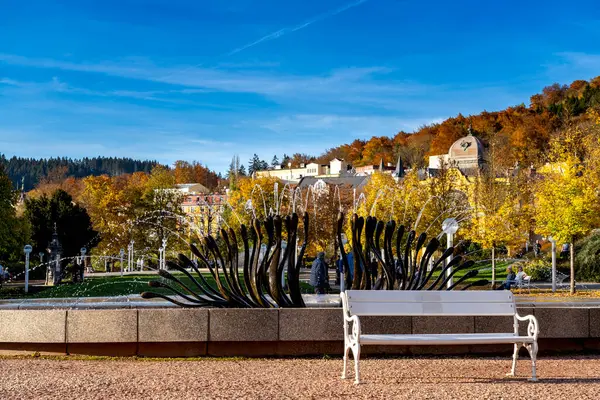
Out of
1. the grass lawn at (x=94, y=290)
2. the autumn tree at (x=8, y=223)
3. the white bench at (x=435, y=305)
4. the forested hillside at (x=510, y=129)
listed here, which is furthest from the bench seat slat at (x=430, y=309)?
the forested hillside at (x=510, y=129)

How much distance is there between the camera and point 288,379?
8484 millimetres

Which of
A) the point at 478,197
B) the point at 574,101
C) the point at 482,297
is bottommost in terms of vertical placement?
the point at 482,297

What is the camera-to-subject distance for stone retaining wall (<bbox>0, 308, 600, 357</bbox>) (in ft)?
33.4

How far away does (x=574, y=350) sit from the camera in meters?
11.0

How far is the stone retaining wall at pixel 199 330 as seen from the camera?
10188 millimetres

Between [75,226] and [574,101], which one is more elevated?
[574,101]

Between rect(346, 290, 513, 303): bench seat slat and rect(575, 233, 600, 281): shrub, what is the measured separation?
91.5 feet

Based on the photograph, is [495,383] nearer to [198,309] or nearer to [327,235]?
[198,309]

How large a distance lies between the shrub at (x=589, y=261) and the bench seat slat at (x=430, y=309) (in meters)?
27.9

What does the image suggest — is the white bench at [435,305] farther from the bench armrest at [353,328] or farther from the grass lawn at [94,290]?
the grass lawn at [94,290]

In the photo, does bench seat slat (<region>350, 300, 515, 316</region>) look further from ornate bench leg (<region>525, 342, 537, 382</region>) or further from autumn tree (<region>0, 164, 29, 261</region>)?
autumn tree (<region>0, 164, 29, 261</region>)

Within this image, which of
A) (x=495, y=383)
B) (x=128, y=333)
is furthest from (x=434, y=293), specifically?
(x=128, y=333)

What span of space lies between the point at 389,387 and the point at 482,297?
A: 6.66 feet

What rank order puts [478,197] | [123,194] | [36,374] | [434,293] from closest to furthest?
[36,374] → [434,293] → [478,197] → [123,194]
